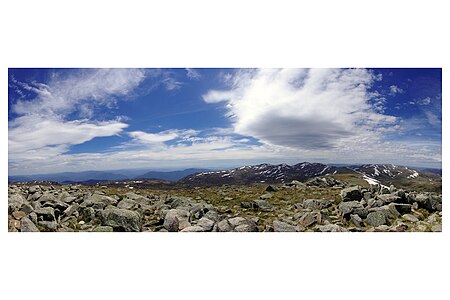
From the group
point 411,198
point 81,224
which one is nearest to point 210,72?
point 81,224

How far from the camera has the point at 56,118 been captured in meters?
11.6

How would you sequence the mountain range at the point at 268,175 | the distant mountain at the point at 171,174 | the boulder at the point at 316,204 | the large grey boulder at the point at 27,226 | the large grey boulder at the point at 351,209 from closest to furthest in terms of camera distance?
the large grey boulder at the point at 27,226 → the large grey boulder at the point at 351,209 → the boulder at the point at 316,204 → the mountain range at the point at 268,175 → the distant mountain at the point at 171,174

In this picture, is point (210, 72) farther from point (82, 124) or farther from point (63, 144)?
point (63, 144)

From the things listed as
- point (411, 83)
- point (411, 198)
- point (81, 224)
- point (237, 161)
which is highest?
point (411, 83)

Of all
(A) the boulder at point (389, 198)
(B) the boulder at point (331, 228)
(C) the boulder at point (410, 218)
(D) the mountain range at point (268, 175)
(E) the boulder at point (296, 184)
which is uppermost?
(D) the mountain range at point (268, 175)

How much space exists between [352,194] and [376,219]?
2054mm

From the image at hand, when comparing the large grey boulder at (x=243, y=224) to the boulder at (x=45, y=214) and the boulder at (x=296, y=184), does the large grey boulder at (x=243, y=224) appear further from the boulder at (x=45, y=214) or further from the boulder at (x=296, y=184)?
Answer: the boulder at (x=45, y=214)

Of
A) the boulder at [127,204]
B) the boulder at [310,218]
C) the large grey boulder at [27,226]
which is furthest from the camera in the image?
the boulder at [127,204]

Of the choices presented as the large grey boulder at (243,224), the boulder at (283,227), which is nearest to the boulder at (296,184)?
the boulder at (283,227)

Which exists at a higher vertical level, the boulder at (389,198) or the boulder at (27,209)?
the boulder at (389,198)

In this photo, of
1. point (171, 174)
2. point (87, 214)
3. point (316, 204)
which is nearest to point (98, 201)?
point (87, 214)

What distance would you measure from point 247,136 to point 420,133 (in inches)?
278

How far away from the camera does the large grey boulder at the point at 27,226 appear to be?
10.1m

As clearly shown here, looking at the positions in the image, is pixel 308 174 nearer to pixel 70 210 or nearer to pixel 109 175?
pixel 109 175
